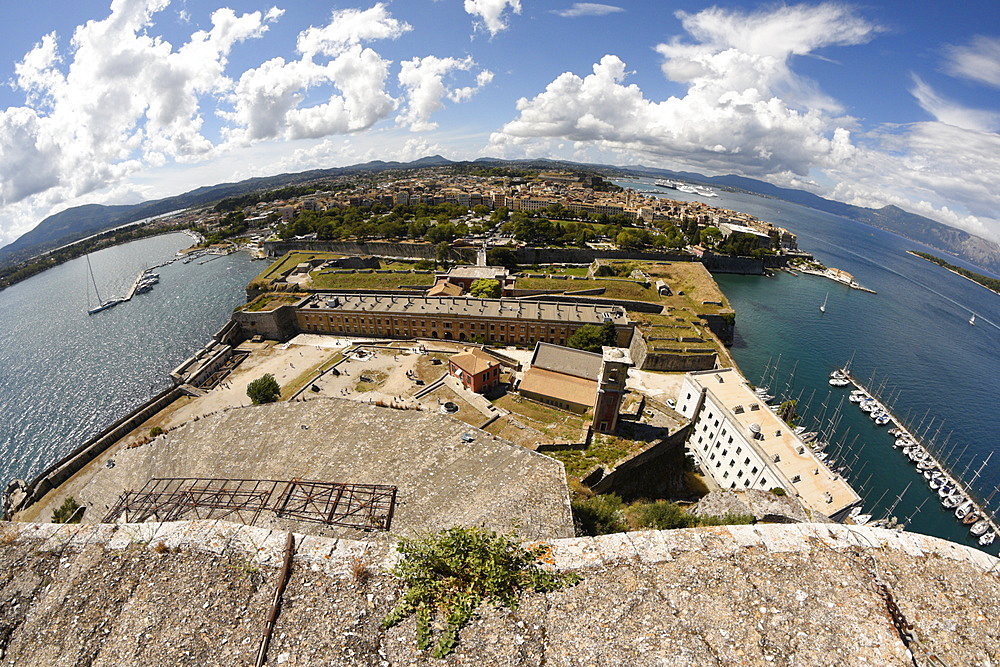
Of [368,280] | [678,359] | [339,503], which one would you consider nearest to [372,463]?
[339,503]

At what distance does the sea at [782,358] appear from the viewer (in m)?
41.9

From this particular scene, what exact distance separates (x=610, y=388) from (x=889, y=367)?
61.3 metres

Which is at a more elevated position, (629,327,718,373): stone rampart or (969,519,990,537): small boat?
(629,327,718,373): stone rampart

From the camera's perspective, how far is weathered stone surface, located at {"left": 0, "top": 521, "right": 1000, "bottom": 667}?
735cm

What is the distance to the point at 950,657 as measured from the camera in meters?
7.12

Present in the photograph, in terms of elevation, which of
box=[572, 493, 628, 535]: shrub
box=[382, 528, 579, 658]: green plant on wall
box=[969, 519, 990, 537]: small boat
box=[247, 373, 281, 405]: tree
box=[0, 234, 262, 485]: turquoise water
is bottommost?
Answer: box=[969, 519, 990, 537]: small boat

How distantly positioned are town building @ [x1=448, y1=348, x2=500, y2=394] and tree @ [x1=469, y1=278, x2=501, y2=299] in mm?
24354

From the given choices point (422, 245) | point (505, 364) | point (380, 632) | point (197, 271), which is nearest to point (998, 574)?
point (380, 632)

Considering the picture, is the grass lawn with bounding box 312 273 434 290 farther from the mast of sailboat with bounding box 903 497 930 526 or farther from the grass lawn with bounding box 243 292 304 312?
the mast of sailboat with bounding box 903 497 930 526

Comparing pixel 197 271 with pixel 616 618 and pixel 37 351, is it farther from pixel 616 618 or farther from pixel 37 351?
pixel 616 618

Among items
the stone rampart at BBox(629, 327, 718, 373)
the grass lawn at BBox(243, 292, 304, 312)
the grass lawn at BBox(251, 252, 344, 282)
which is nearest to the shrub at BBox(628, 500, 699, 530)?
the stone rampart at BBox(629, 327, 718, 373)

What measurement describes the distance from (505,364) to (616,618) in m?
38.8

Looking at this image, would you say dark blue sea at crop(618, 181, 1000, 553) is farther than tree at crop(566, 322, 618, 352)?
No

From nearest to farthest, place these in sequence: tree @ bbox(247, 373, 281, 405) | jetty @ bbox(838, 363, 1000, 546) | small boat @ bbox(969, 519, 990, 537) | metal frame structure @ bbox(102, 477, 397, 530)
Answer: metal frame structure @ bbox(102, 477, 397, 530) → small boat @ bbox(969, 519, 990, 537) → jetty @ bbox(838, 363, 1000, 546) → tree @ bbox(247, 373, 281, 405)
